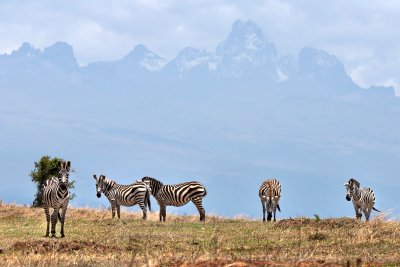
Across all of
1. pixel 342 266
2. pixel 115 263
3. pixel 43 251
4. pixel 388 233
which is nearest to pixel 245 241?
pixel 388 233

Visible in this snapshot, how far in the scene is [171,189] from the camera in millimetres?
45156

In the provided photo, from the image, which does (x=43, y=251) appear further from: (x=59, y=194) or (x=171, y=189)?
(x=171, y=189)

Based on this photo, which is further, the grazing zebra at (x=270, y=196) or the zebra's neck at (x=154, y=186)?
the zebra's neck at (x=154, y=186)

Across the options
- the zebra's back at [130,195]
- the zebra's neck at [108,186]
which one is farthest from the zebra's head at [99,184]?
the zebra's back at [130,195]

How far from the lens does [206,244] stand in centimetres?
2456

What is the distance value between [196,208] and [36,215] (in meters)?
8.82

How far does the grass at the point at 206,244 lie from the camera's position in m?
17.2

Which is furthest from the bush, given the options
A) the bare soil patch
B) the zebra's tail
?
the bare soil patch

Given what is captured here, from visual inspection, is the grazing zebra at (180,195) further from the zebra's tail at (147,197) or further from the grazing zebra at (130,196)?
the grazing zebra at (130,196)

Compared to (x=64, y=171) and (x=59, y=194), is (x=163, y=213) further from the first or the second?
(x=64, y=171)

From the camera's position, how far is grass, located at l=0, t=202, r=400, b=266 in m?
17.2

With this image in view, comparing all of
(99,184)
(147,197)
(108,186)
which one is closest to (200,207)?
(147,197)

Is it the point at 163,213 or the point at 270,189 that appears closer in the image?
the point at 270,189

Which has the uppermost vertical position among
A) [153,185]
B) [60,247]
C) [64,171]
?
[153,185]
